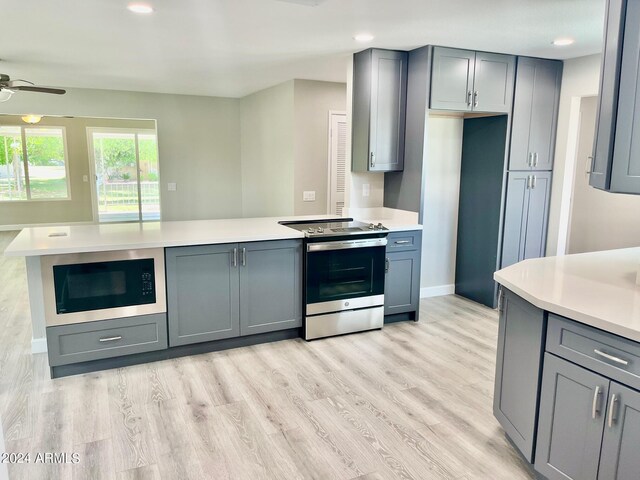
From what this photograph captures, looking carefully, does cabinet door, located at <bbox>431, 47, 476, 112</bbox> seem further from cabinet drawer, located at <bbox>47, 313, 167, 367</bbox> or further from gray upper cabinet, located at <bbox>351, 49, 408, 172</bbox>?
cabinet drawer, located at <bbox>47, 313, 167, 367</bbox>

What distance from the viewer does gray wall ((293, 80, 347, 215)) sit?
536cm

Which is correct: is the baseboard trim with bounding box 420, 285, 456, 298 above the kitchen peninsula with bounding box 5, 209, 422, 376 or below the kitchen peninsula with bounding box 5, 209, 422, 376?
below

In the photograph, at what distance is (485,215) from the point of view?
184 inches

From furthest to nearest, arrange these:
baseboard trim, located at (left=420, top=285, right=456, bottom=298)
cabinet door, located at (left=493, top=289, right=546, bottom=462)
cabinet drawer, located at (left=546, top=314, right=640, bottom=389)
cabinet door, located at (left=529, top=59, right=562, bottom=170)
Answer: baseboard trim, located at (left=420, top=285, right=456, bottom=298) < cabinet door, located at (left=529, top=59, right=562, bottom=170) < cabinet door, located at (left=493, top=289, right=546, bottom=462) < cabinet drawer, located at (left=546, top=314, right=640, bottom=389)

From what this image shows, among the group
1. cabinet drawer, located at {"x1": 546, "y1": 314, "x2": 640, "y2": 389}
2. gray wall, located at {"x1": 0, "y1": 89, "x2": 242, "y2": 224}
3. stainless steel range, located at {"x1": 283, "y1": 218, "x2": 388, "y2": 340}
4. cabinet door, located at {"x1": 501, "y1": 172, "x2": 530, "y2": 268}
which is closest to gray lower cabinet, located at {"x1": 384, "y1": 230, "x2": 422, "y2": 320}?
stainless steel range, located at {"x1": 283, "y1": 218, "x2": 388, "y2": 340}

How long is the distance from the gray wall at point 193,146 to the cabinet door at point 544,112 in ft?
14.4

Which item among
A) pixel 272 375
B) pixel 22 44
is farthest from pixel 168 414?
pixel 22 44

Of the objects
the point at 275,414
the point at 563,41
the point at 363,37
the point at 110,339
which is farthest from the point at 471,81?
the point at 110,339

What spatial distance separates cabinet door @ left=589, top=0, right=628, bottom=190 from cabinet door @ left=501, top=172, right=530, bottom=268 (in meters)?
2.59

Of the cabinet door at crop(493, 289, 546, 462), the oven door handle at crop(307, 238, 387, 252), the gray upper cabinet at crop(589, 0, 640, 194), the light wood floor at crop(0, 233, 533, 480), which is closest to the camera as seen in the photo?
the gray upper cabinet at crop(589, 0, 640, 194)

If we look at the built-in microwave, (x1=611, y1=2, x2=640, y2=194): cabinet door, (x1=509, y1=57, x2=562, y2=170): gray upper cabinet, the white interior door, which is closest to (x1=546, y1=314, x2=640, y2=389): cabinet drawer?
(x1=611, y1=2, x2=640, y2=194): cabinet door

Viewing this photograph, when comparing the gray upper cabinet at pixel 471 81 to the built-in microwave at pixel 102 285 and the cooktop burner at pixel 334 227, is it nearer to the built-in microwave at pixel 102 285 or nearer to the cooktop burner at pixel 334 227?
the cooktop burner at pixel 334 227

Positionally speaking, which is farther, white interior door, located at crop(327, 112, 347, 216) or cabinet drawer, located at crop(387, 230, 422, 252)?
white interior door, located at crop(327, 112, 347, 216)

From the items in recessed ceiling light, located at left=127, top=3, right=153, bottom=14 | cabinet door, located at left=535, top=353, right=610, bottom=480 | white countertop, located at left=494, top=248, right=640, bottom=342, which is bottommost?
cabinet door, located at left=535, top=353, right=610, bottom=480
